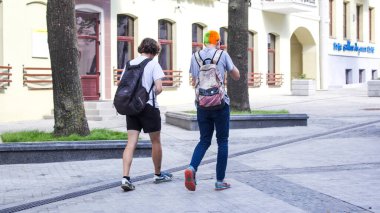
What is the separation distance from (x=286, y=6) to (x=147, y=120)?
89.4 feet

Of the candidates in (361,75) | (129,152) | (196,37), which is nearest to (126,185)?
(129,152)

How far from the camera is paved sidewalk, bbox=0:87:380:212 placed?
726 cm

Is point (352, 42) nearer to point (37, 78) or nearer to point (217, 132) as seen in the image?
point (37, 78)

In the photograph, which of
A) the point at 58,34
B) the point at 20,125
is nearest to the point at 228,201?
the point at 58,34

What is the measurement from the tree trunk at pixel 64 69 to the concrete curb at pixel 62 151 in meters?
0.81

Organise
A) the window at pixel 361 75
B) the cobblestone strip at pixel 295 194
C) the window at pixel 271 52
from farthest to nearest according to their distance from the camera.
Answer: the window at pixel 361 75
the window at pixel 271 52
the cobblestone strip at pixel 295 194

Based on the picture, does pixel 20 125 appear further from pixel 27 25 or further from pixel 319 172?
pixel 319 172

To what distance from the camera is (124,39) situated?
25.2 m

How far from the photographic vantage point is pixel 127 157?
8203mm

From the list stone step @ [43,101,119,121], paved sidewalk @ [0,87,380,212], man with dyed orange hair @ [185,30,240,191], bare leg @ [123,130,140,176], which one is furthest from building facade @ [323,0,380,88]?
bare leg @ [123,130,140,176]

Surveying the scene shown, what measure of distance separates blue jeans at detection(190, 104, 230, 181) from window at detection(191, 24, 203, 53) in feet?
69.1

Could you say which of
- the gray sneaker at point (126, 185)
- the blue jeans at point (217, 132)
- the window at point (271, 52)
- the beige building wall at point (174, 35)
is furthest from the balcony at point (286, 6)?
the gray sneaker at point (126, 185)

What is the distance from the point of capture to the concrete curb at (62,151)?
10.4m

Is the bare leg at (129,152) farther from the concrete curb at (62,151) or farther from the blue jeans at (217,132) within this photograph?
the concrete curb at (62,151)
